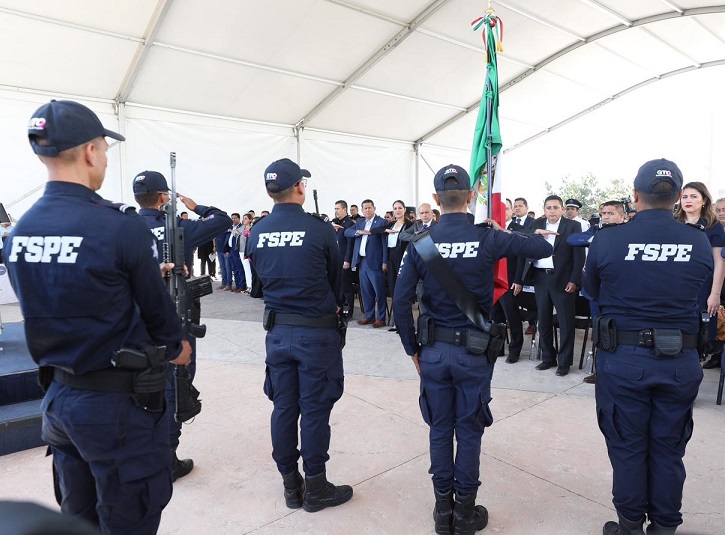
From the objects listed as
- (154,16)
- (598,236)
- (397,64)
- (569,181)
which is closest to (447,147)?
(569,181)

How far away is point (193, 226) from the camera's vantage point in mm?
2998

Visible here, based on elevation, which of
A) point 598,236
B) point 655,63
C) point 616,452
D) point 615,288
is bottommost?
point 616,452

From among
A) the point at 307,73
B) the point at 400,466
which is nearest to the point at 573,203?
the point at 400,466

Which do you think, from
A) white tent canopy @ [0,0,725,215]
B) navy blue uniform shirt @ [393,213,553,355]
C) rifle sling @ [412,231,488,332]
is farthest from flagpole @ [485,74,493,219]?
white tent canopy @ [0,0,725,215]

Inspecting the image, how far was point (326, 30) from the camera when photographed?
944cm

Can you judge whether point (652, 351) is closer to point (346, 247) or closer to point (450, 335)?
point (450, 335)

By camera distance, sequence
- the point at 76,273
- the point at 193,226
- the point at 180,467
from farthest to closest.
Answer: the point at 180,467
the point at 193,226
the point at 76,273

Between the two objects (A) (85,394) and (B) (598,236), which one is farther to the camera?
(B) (598,236)

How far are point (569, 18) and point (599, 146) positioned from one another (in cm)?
613

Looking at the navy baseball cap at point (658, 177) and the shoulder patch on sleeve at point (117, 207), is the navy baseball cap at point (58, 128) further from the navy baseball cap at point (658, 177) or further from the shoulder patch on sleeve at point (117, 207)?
the navy baseball cap at point (658, 177)

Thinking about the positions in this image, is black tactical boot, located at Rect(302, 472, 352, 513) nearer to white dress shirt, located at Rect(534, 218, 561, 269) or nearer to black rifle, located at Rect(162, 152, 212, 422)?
black rifle, located at Rect(162, 152, 212, 422)

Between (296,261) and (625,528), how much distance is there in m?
2.12

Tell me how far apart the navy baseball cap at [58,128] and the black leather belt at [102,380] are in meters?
0.75

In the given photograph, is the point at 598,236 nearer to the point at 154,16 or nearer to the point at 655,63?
the point at 154,16
